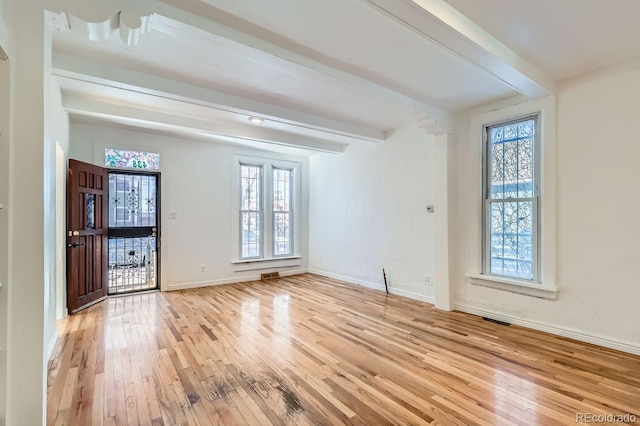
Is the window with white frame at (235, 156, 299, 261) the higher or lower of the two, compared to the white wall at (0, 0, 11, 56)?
lower

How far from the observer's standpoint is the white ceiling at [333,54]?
2000 mm

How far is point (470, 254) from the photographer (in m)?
3.88

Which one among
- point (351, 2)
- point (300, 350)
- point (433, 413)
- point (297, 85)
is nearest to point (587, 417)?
point (433, 413)

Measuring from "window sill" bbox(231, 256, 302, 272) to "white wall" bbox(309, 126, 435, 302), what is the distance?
0.46 metres

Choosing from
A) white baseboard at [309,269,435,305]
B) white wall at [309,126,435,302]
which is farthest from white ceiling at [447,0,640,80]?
white baseboard at [309,269,435,305]

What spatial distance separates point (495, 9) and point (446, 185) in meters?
2.21

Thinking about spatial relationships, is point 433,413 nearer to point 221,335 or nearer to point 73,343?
point 221,335

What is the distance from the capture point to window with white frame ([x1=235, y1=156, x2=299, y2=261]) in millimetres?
6027

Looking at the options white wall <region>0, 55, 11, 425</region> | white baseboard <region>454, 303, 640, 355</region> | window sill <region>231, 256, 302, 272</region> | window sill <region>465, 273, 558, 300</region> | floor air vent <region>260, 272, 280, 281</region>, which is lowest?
floor air vent <region>260, 272, 280, 281</region>

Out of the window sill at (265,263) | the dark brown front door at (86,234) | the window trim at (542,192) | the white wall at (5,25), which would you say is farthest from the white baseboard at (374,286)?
the white wall at (5,25)

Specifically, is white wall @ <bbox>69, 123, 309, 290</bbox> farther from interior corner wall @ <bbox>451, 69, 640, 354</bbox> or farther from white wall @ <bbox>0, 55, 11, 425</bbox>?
interior corner wall @ <bbox>451, 69, 640, 354</bbox>

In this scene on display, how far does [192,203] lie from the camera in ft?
17.8

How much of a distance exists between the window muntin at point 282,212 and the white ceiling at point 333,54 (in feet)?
8.60

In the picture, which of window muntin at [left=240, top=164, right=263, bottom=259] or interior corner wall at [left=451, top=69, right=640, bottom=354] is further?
window muntin at [left=240, top=164, right=263, bottom=259]
